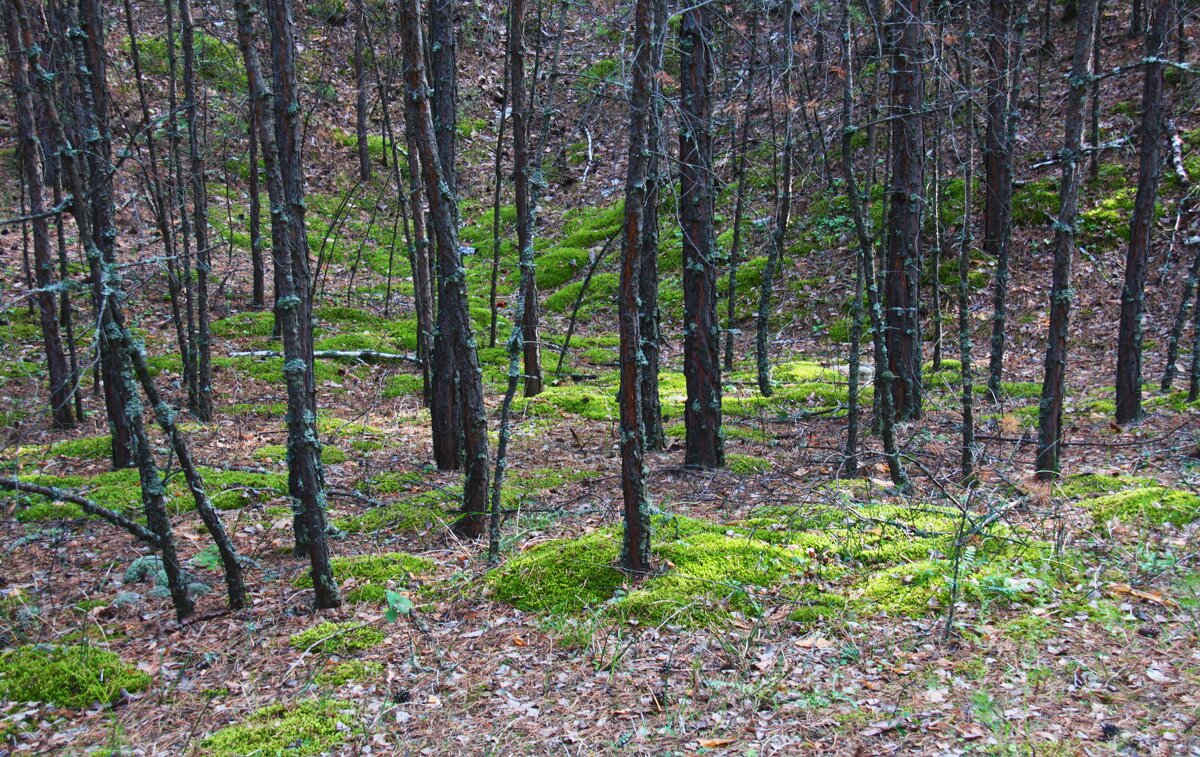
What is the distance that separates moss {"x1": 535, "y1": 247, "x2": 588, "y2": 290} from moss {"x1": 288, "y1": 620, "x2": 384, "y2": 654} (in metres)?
15.9

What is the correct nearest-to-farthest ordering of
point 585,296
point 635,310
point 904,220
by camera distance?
point 635,310 < point 904,220 < point 585,296

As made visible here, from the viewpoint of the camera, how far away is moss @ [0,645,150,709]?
4.16 metres

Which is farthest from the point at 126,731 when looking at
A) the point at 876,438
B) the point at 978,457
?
the point at 876,438

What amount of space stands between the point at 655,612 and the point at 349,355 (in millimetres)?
11564

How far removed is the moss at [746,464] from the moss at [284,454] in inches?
186

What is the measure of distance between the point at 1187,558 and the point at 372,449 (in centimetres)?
841

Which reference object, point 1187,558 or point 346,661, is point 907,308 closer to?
point 1187,558

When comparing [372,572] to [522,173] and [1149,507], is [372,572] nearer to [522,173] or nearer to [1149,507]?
[1149,507]

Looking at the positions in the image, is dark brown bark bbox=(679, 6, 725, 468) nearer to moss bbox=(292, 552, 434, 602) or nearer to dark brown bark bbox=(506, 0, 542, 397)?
dark brown bark bbox=(506, 0, 542, 397)

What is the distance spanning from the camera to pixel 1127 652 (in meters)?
3.84

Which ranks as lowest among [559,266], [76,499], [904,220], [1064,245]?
[76,499]

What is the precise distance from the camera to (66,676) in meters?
4.27

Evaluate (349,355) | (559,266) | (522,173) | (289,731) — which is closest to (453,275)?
(289,731)

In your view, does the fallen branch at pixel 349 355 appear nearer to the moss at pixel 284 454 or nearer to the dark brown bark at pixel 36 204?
the dark brown bark at pixel 36 204
